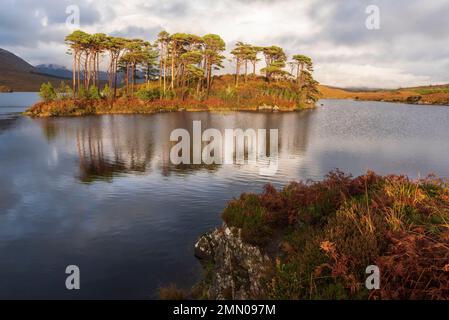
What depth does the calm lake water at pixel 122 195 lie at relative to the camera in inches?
399

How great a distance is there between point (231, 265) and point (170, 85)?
237 feet

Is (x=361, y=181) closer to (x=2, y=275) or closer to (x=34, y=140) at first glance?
(x=2, y=275)

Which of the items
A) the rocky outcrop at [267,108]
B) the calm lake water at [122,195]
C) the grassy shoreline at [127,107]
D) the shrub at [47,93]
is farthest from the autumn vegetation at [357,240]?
the rocky outcrop at [267,108]

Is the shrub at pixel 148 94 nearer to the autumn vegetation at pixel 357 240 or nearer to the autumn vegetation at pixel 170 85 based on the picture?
the autumn vegetation at pixel 170 85

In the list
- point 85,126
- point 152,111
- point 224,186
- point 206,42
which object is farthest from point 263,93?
point 224,186

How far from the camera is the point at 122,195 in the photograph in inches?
676

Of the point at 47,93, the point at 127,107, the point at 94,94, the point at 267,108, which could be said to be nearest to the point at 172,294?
the point at 127,107

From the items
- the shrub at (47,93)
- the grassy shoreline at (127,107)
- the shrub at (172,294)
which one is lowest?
the shrub at (172,294)

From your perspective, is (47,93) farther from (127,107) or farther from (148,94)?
(148,94)

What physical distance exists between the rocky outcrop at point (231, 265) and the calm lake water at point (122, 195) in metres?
0.63

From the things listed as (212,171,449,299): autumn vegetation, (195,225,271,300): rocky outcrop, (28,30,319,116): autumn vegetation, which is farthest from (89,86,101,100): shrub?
(212,171,449,299): autumn vegetation

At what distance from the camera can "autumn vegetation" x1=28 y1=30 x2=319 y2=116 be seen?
196 feet

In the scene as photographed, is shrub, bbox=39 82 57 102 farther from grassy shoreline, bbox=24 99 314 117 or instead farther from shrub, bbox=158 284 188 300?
shrub, bbox=158 284 188 300
